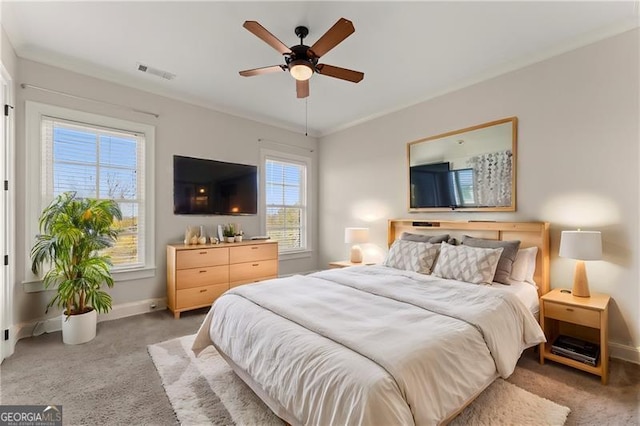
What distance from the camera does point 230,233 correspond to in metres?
4.23

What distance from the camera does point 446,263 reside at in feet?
9.62

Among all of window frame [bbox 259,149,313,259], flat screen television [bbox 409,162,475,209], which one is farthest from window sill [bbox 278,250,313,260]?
flat screen television [bbox 409,162,475,209]

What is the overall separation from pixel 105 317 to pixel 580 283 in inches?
190

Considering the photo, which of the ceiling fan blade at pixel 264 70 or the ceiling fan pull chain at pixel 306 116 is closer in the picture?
the ceiling fan blade at pixel 264 70

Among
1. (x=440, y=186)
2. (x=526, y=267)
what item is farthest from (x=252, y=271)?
(x=526, y=267)

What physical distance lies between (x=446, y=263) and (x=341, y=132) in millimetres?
3091

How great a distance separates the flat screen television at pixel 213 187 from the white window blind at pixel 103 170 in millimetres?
447

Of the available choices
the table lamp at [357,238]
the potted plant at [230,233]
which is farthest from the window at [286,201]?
the table lamp at [357,238]

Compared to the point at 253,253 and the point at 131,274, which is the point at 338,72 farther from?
the point at 131,274

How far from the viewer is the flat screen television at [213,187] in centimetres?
398

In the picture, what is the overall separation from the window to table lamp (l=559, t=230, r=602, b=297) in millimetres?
3802

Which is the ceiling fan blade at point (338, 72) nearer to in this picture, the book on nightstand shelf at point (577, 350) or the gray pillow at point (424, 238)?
the gray pillow at point (424, 238)

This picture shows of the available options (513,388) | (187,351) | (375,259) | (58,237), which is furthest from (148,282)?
(513,388)

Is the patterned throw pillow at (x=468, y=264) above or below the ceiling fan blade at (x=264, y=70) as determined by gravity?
below
